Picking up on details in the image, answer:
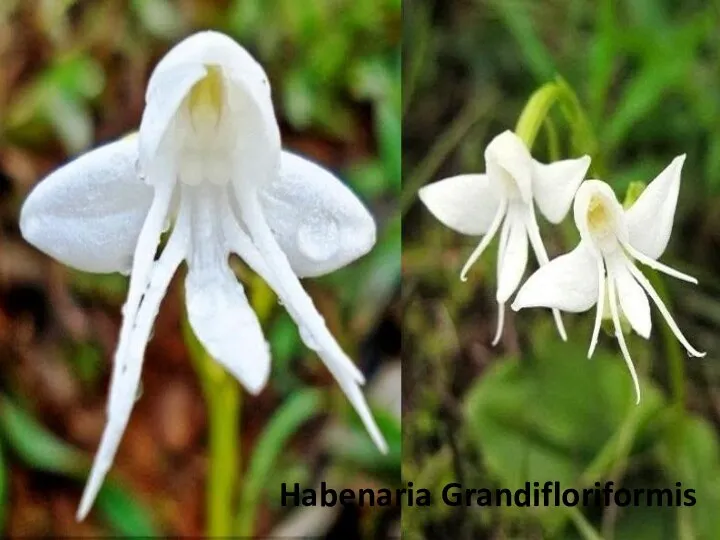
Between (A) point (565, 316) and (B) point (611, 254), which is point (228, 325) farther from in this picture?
(A) point (565, 316)

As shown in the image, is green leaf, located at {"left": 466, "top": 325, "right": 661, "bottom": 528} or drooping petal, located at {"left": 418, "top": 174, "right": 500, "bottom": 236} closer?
drooping petal, located at {"left": 418, "top": 174, "right": 500, "bottom": 236}

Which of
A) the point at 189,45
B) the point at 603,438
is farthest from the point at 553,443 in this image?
the point at 189,45

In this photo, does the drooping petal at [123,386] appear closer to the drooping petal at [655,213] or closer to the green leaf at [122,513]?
the drooping petal at [655,213]

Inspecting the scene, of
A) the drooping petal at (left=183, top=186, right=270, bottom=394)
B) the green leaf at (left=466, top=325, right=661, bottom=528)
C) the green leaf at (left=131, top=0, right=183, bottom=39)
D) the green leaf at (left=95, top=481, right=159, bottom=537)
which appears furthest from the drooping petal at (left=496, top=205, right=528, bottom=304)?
the green leaf at (left=131, top=0, right=183, bottom=39)

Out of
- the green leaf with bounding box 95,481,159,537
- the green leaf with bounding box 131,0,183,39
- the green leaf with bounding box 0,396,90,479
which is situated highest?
the green leaf with bounding box 131,0,183,39

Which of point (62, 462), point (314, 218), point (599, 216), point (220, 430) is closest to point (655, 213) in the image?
point (599, 216)

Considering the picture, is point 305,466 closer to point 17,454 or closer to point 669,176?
point 17,454

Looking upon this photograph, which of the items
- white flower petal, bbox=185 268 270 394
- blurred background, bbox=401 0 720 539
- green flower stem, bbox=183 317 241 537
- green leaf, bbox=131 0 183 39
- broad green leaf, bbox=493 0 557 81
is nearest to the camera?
white flower petal, bbox=185 268 270 394

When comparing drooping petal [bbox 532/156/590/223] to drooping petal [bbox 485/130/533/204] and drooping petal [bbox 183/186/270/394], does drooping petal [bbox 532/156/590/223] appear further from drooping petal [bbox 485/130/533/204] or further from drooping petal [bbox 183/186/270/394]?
drooping petal [bbox 183/186/270/394]
